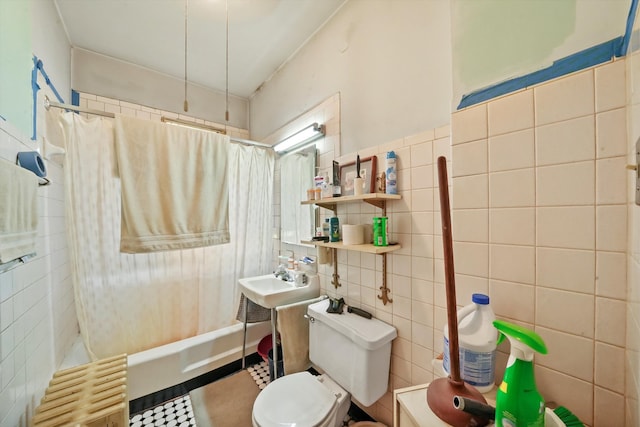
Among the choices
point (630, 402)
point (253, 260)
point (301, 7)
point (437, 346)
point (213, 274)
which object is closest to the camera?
point (630, 402)

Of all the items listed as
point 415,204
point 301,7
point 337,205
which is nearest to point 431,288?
point 415,204

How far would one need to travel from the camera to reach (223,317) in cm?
202

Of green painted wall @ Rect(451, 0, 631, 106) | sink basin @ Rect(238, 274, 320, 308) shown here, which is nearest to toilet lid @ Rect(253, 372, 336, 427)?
sink basin @ Rect(238, 274, 320, 308)

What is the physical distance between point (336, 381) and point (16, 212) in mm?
1494

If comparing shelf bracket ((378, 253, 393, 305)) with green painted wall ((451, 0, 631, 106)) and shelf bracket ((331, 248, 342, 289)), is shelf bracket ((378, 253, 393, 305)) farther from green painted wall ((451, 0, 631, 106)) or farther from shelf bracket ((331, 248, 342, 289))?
green painted wall ((451, 0, 631, 106))

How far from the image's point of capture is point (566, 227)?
67 centimetres

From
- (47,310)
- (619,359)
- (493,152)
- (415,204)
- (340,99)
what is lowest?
(47,310)

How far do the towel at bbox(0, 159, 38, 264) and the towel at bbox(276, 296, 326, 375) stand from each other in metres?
1.17

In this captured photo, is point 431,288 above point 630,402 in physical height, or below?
above

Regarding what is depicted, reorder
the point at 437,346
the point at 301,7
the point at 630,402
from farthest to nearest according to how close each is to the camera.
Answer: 1. the point at 301,7
2. the point at 437,346
3. the point at 630,402

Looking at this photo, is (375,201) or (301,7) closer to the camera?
(375,201)

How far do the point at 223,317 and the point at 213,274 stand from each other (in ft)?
1.30

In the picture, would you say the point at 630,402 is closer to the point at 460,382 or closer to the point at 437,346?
the point at 460,382

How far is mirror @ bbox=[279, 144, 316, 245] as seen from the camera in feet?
6.03
